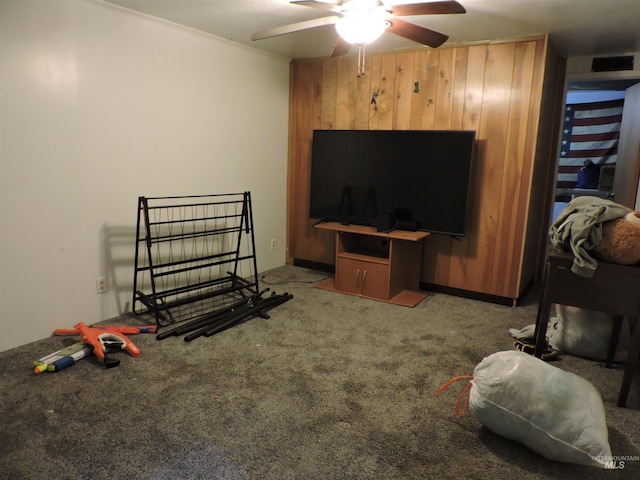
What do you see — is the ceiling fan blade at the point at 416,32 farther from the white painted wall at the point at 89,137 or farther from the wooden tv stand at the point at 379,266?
the white painted wall at the point at 89,137

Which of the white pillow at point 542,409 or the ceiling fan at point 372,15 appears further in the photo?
the ceiling fan at point 372,15

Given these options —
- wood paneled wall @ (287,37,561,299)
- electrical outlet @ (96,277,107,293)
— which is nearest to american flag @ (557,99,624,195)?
wood paneled wall @ (287,37,561,299)

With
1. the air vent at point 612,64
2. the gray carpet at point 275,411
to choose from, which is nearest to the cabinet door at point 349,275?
the gray carpet at point 275,411

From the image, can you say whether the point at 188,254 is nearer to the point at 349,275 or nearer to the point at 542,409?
the point at 349,275

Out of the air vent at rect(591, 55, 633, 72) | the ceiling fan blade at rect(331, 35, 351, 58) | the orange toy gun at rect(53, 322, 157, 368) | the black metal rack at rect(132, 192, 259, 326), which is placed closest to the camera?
the orange toy gun at rect(53, 322, 157, 368)

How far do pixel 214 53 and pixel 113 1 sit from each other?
92cm

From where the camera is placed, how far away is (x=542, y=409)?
5.71 feet

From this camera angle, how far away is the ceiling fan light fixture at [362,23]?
7.24 feet

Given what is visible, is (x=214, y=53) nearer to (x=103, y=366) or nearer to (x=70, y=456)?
(x=103, y=366)

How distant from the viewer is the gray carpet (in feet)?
5.68

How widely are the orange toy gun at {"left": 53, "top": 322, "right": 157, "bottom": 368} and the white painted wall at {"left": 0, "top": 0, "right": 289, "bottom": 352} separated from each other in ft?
0.69

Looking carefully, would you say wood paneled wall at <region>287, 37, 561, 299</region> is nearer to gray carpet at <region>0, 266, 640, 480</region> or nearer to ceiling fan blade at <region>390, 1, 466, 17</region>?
gray carpet at <region>0, 266, 640, 480</region>

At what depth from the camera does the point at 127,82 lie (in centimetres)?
303

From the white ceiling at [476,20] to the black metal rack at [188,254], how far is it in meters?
1.28
